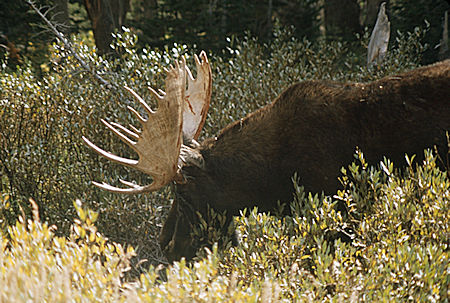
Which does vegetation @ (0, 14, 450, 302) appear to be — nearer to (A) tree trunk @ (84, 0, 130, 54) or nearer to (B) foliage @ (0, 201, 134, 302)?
(B) foliage @ (0, 201, 134, 302)

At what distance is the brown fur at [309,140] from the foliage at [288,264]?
532 millimetres

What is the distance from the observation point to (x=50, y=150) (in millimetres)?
5688

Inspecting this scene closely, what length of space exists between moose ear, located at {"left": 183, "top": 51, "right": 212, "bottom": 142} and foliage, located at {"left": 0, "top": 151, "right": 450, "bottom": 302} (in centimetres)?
126

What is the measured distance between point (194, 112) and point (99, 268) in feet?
7.56

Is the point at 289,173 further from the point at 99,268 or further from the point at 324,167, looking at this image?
the point at 99,268

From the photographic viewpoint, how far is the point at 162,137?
13.3ft

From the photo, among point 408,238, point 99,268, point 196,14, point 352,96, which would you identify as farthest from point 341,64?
point 99,268

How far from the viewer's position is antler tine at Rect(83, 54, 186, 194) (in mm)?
3945

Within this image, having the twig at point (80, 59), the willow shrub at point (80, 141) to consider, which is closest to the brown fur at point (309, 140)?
the willow shrub at point (80, 141)

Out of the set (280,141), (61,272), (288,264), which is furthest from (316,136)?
(61,272)

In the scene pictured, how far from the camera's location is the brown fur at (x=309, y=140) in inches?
163

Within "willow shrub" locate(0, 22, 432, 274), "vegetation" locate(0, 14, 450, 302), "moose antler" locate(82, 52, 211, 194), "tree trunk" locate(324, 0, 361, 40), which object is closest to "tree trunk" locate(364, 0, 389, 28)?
"tree trunk" locate(324, 0, 361, 40)

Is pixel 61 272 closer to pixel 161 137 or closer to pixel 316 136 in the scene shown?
pixel 161 137

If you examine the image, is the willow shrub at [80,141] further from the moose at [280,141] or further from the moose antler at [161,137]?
the moose antler at [161,137]
